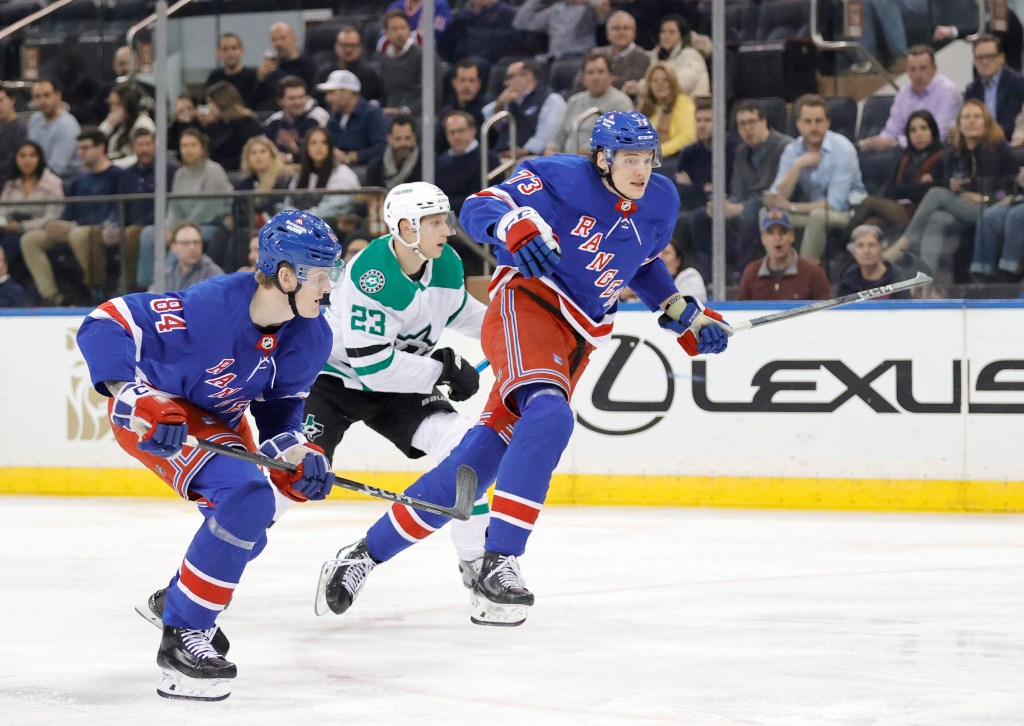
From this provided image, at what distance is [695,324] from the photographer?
4.45 metres

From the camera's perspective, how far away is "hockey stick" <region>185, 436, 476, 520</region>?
10.6ft

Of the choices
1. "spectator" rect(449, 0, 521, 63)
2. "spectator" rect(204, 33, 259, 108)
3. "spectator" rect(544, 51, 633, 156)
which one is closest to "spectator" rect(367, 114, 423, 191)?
"spectator" rect(449, 0, 521, 63)

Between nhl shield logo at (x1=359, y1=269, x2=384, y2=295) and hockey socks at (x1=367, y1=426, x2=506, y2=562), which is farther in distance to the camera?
nhl shield logo at (x1=359, y1=269, x2=384, y2=295)

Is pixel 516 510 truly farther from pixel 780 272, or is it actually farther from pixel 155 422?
pixel 780 272

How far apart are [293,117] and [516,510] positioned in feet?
15.9

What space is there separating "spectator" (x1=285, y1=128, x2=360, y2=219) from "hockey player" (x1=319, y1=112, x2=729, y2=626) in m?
3.17

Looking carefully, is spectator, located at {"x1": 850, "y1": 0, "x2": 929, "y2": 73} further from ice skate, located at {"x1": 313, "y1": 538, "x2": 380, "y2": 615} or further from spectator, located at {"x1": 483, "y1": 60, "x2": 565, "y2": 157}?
ice skate, located at {"x1": 313, "y1": 538, "x2": 380, "y2": 615}

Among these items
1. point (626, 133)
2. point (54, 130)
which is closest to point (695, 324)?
point (626, 133)

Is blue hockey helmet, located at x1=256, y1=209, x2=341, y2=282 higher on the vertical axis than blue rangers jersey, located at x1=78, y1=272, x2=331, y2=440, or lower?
higher

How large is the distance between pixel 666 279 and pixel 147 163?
4.13 metres

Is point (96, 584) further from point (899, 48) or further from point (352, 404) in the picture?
point (899, 48)

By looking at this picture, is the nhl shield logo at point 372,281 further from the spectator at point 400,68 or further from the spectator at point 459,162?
the spectator at point 400,68

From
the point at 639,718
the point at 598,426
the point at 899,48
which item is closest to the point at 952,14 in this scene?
the point at 899,48

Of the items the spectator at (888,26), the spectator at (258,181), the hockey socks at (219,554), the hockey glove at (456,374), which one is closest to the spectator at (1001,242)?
the spectator at (888,26)
